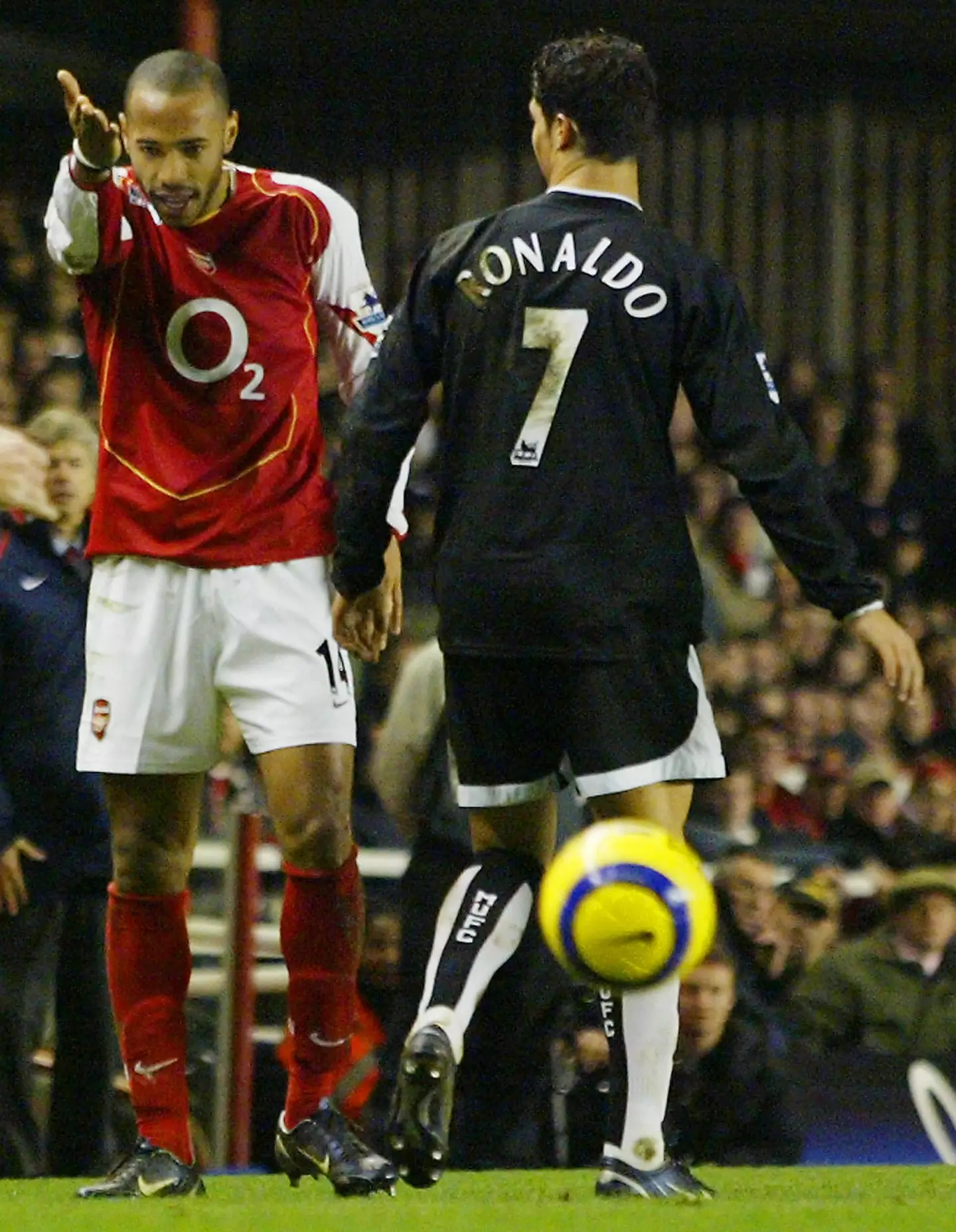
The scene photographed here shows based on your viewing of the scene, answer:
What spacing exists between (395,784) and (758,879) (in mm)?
1619

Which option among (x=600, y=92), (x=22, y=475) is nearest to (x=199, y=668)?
(x=600, y=92)

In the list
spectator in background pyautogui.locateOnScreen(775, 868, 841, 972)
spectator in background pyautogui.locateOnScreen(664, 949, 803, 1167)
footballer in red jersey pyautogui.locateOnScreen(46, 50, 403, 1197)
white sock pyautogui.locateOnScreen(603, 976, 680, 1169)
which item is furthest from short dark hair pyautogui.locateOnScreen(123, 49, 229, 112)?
spectator in background pyautogui.locateOnScreen(775, 868, 841, 972)

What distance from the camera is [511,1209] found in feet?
13.8

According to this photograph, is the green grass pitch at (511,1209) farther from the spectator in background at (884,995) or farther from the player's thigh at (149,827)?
the spectator in background at (884,995)

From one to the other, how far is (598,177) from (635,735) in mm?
962

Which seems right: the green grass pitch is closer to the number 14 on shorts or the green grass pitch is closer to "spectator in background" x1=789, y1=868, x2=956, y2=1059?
the number 14 on shorts

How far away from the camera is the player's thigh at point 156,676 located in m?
4.59

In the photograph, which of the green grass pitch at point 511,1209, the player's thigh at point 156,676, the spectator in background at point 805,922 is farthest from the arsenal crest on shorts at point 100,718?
the spectator in background at point 805,922

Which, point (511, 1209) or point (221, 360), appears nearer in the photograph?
point (511, 1209)

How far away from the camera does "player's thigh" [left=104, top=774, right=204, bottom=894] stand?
15.2ft

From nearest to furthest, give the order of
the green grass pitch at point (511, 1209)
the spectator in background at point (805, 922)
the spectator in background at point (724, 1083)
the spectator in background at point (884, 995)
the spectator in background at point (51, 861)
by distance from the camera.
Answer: the green grass pitch at point (511, 1209) → the spectator in background at point (51, 861) → the spectator in background at point (724, 1083) → the spectator in background at point (884, 995) → the spectator in background at point (805, 922)

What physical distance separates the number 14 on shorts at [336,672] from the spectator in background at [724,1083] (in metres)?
2.34

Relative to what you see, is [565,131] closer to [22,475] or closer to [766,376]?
[766,376]

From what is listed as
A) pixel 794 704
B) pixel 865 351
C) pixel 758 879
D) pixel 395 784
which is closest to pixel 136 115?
pixel 395 784
